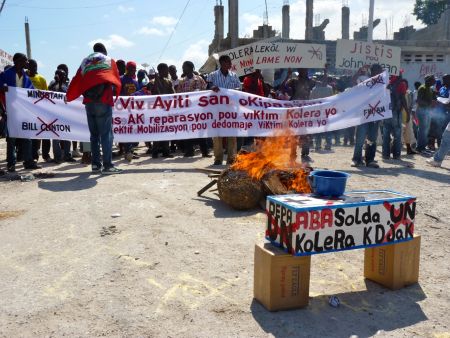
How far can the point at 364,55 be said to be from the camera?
1259 cm

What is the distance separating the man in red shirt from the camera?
7.54 metres

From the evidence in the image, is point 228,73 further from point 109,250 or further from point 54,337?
point 54,337

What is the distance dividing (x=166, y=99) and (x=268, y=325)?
6.84m

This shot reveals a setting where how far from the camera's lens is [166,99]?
30.3ft

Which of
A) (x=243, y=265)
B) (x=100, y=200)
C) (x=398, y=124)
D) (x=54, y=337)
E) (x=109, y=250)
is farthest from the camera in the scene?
(x=398, y=124)

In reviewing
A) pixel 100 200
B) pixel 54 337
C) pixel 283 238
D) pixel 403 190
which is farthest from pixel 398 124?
pixel 54 337

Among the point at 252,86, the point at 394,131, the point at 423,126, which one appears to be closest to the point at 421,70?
the point at 423,126

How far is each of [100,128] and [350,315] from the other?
5.84 m

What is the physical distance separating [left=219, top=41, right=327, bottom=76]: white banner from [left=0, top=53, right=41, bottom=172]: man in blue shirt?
5.48 metres

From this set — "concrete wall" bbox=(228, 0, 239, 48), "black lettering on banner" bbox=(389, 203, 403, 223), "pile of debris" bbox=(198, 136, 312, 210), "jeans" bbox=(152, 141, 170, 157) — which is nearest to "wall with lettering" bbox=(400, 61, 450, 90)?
"concrete wall" bbox=(228, 0, 239, 48)

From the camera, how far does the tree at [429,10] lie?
53.5m

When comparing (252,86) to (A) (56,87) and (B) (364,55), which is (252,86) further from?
(B) (364,55)

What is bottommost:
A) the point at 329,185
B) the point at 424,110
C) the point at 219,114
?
the point at 329,185

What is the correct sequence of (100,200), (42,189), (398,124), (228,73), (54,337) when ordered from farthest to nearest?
1. (398,124)
2. (228,73)
3. (42,189)
4. (100,200)
5. (54,337)
